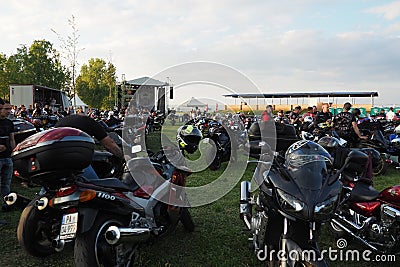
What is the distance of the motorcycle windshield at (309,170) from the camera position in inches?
103

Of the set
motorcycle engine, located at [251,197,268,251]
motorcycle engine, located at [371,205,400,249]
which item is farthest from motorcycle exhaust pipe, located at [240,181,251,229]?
motorcycle engine, located at [371,205,400,249]

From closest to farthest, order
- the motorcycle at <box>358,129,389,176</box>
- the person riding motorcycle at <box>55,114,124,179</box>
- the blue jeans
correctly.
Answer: the person riding motorcycle at <box>55,114,124,179</box>
the blue jeans
the motorcycle at <box>358,129,389,176</box>

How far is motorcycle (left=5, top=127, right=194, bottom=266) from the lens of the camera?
2664mm

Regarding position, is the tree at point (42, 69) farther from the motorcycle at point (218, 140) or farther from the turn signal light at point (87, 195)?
the turn signal light at point (87, 195)

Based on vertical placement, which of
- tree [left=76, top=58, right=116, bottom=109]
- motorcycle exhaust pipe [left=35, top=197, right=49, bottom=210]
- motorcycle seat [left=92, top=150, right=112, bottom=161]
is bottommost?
motorcycle exhaust pipe [left=35, top=197, right=49, bottom=210]

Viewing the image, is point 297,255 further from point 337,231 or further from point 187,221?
point 187,221

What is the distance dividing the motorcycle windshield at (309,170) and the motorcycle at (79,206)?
137 centimetres

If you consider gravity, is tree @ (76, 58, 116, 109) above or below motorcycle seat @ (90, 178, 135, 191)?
above

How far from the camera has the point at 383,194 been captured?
3.81m

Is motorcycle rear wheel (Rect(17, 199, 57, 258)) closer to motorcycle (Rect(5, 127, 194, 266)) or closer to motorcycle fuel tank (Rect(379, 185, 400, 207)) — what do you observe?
motorcycle (Rect(5, 127, 194, 266))

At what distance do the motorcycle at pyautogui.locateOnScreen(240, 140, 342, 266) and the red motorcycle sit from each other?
86 centimetres

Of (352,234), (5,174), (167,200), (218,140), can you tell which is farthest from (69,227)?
(218,140)

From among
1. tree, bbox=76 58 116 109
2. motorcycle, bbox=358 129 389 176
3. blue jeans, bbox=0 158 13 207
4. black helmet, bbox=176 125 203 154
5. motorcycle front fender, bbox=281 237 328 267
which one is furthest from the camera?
tree, bbox=76 58 116 109

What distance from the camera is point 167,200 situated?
3797mm
